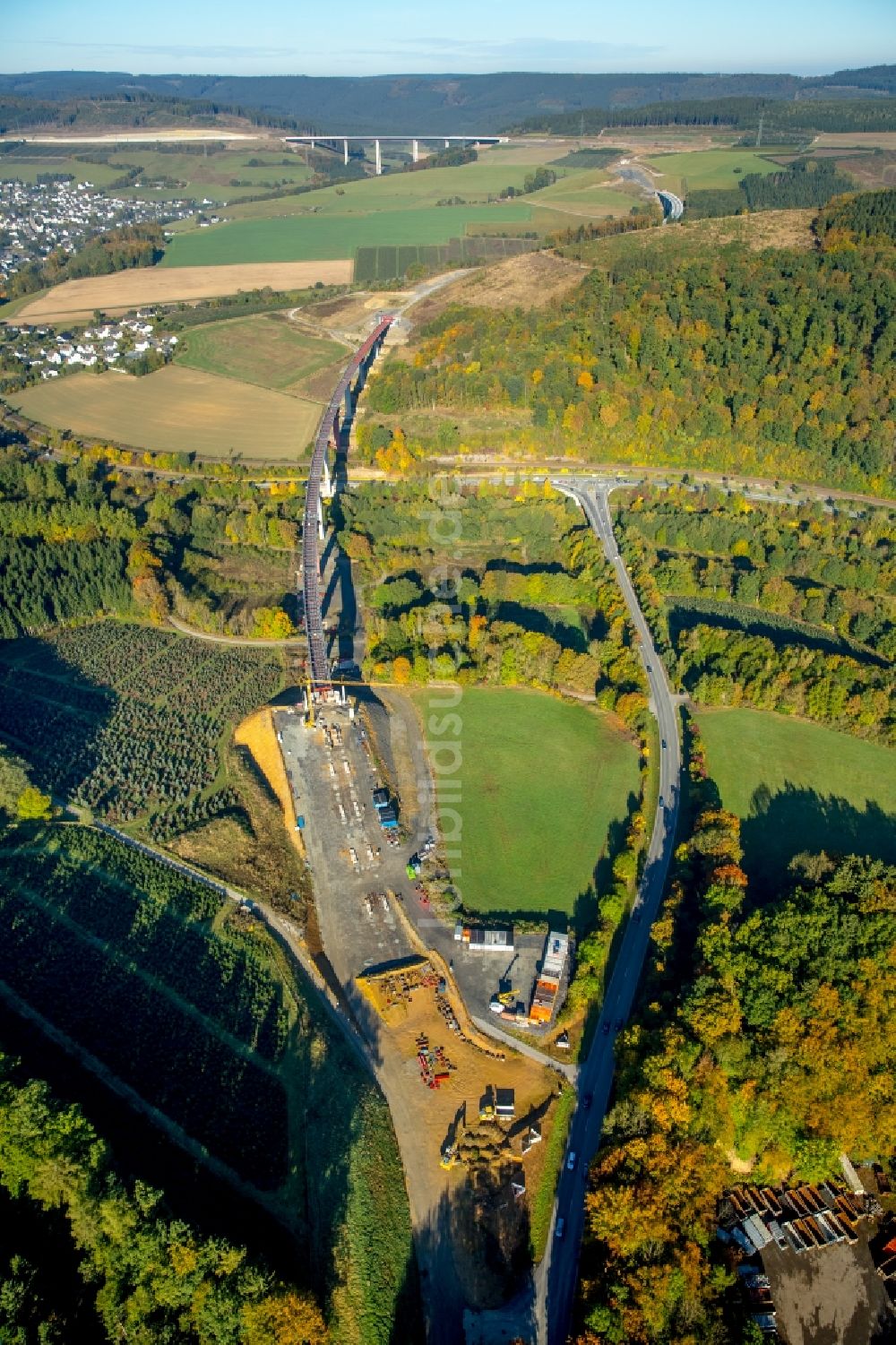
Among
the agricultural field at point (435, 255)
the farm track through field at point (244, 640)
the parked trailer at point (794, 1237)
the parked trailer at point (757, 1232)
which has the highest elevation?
the agricultural field at point (435, 255)

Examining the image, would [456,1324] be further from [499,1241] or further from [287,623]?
[287,623]

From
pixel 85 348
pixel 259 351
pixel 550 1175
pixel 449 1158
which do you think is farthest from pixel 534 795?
pixel 85 348

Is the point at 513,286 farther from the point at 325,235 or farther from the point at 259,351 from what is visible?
the point at 325,235

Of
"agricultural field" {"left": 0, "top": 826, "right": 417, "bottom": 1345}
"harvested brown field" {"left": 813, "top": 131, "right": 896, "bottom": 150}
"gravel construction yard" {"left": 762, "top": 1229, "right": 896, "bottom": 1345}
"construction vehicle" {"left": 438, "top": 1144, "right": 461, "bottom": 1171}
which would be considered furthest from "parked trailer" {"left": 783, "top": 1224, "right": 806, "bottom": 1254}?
"harvested brown field" {"left": 813, "top": 131, "right": 896, "bottom": 150}

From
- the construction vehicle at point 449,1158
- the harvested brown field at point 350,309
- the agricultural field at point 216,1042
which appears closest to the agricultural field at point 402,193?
the harvested brown field at point 350,309

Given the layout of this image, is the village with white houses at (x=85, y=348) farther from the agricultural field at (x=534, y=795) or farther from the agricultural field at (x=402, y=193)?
the agricultural field at (x=534, y=795)

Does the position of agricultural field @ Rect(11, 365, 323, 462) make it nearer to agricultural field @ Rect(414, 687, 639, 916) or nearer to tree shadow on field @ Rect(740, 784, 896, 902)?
agricultural field @ Rect(414, 687, 639, 916)
